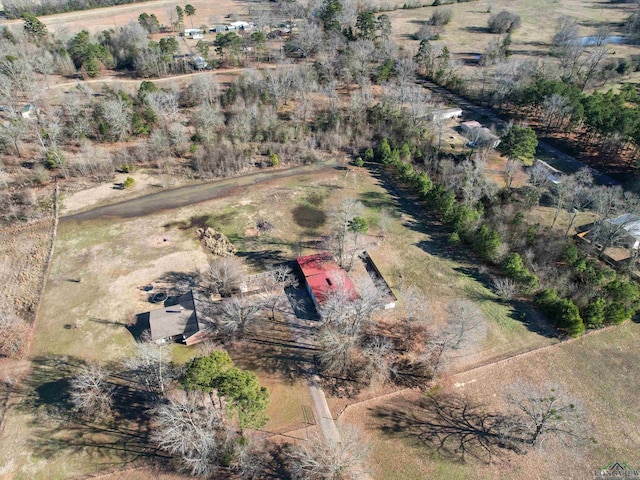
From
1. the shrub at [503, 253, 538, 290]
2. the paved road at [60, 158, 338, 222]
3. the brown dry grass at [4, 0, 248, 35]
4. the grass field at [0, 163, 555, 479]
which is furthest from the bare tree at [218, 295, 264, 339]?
the brown dry grass at [4, 0, 248, 35]

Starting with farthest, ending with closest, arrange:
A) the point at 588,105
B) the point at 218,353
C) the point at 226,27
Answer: the point at 226,27 < the point at 588,105 < the point at 218,353

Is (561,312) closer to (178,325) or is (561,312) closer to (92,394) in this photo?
(178,325)

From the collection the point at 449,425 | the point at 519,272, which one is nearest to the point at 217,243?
the point at 449,425

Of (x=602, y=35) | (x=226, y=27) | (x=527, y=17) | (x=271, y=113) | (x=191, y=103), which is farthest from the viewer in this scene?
(x=527, y=17)

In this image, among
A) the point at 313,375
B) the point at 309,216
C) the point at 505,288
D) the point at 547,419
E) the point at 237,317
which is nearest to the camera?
the point at 547,419

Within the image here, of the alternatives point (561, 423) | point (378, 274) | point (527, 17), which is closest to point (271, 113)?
point (378, 274)

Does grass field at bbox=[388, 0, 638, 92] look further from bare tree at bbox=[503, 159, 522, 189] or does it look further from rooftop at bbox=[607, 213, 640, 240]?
rooftop at bbox=[607, 213, 640, 240]

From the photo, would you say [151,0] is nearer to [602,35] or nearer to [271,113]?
[271,113]
